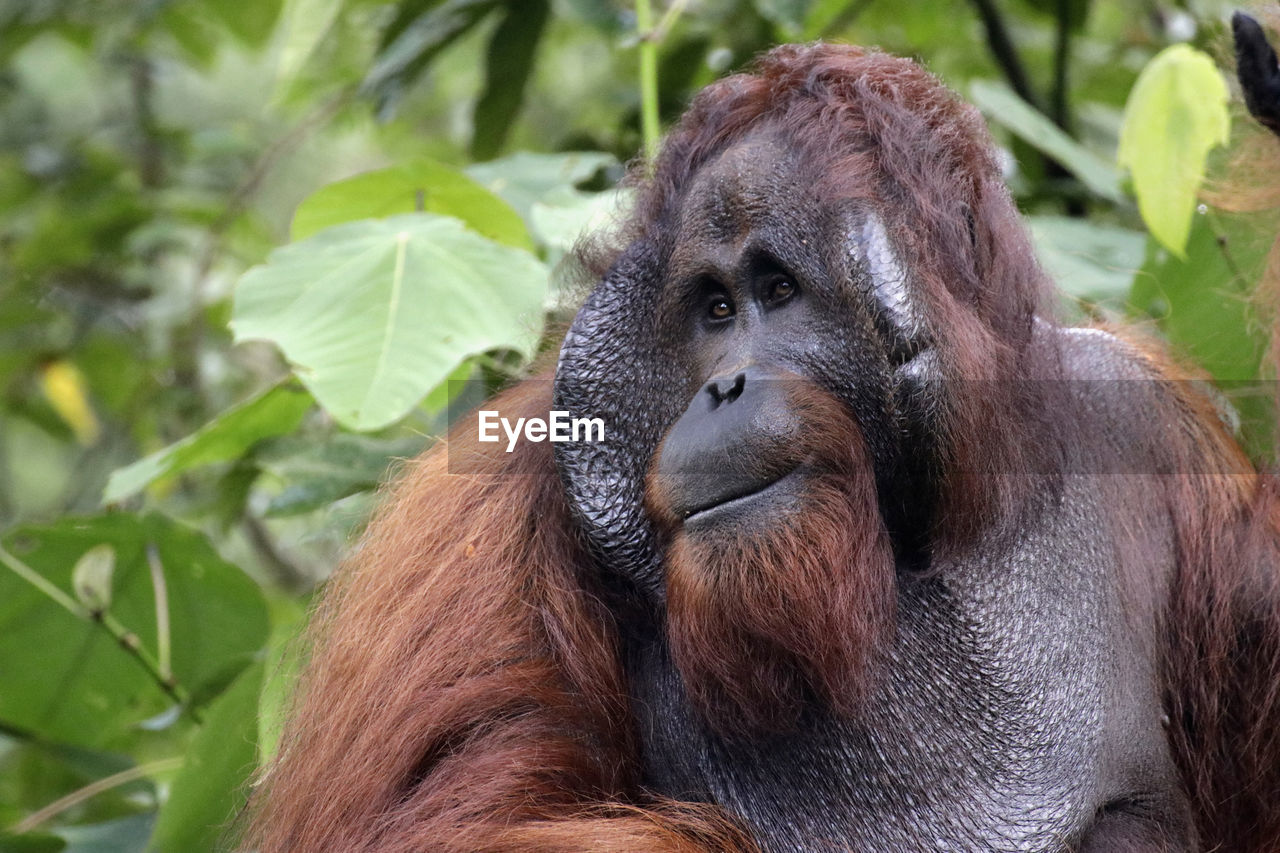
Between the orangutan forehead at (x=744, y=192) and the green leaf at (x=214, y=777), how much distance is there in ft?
3.64

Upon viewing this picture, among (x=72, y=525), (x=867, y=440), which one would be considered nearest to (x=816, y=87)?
(x=867, y=440)

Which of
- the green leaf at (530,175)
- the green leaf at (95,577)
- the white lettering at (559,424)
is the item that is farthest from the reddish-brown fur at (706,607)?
A: the green leaf at (530,175)

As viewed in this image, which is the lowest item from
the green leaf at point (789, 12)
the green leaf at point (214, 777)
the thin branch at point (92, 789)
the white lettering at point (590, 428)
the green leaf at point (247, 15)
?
the thin branch at point (92, 789)

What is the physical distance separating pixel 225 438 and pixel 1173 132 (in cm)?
173

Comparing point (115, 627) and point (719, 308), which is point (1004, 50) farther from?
point (115, 627)

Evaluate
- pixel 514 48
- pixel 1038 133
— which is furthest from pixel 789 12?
pixel 514 48

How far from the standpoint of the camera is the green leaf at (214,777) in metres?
2.24

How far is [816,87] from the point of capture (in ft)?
6.26

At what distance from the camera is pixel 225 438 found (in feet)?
8.18

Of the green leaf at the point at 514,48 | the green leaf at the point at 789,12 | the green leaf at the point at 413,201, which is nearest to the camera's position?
the green leaf at the point at 413,201

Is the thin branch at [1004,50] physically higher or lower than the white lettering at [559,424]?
lower

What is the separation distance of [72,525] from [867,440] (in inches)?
61.0

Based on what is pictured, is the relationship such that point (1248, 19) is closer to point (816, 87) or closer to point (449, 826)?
A: point (816, 87)

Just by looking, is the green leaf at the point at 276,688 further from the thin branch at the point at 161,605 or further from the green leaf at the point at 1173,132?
the green leaf at the point at 1173,132
